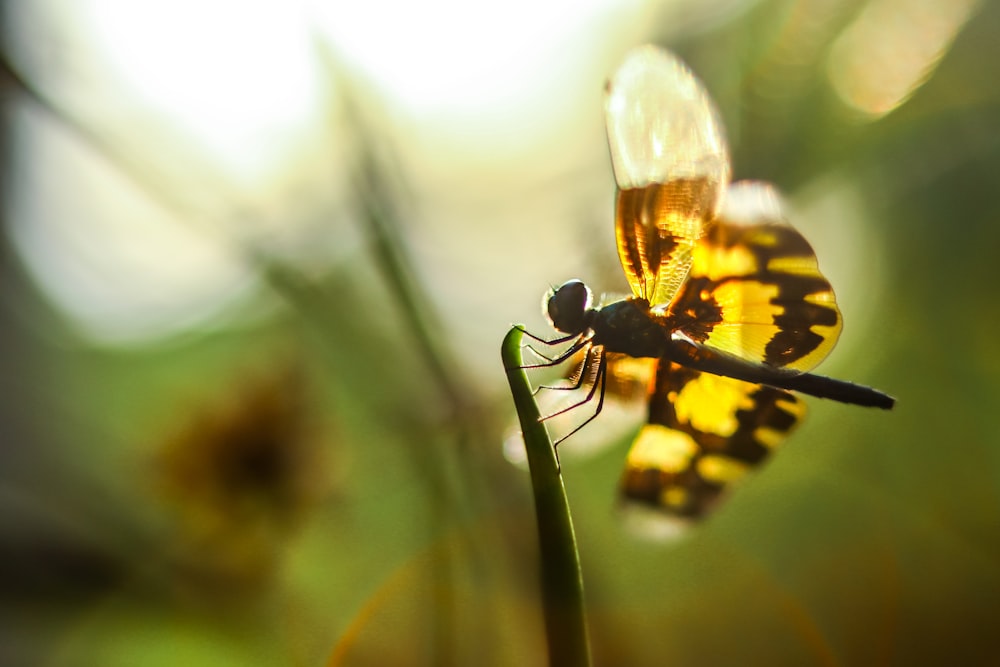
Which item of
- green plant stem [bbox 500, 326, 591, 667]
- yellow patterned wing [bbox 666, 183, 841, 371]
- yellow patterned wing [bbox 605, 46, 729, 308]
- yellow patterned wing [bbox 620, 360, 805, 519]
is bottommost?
green plant stem [bbox 500, 326, 591, 667]

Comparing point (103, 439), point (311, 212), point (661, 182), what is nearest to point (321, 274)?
point (311, 212)

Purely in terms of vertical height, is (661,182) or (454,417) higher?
(454,417)

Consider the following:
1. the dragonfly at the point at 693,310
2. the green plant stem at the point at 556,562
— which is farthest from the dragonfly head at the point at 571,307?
the green plant stem at the point at 556,562

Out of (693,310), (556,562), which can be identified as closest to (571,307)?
(693,310)

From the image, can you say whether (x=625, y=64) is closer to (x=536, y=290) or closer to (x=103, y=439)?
(x=536, y=290)

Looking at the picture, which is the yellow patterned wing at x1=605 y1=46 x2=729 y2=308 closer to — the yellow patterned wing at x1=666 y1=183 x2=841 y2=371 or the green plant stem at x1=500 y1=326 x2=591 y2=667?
the yellow patterned wing at x1=666 y1=183 x2=841 y2=371

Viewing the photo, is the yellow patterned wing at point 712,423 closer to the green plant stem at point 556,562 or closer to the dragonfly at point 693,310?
the dragonfly at point 693,310

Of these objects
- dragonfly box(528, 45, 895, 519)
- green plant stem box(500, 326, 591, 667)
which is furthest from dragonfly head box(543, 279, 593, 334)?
green plant stem box(500, 326, 591, 667)
